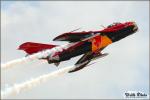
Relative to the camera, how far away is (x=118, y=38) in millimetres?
75562

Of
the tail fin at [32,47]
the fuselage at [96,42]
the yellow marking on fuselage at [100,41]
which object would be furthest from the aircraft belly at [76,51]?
the tail fin at [32,47]

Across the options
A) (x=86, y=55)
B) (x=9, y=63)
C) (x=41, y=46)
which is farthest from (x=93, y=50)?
(x=9, y=63)

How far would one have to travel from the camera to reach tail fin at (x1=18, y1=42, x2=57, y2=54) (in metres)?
76.4

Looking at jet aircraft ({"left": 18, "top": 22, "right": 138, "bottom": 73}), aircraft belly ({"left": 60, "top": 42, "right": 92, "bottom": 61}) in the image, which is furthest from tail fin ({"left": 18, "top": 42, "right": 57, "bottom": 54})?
aircraft belly ({"left": 60, "top": 42, "right": 92, "bottom": 61})

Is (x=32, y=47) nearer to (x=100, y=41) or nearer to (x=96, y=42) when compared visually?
(x=96, y=42)

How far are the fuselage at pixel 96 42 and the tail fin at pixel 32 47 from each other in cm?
447

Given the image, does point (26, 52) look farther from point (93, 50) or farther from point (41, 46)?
point (93, 50)

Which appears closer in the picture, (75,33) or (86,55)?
(75,33)

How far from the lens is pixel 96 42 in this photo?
244 ft

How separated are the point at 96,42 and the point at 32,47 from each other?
41.7 feet

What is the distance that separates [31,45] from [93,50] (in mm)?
12639

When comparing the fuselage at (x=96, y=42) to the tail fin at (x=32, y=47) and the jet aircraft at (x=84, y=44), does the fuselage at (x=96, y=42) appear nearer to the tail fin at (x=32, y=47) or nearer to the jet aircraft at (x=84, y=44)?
the jet aircraft at (x=84, y=44)

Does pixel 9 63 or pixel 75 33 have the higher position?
pixel 75 33

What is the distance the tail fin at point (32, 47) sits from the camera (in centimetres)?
7644
